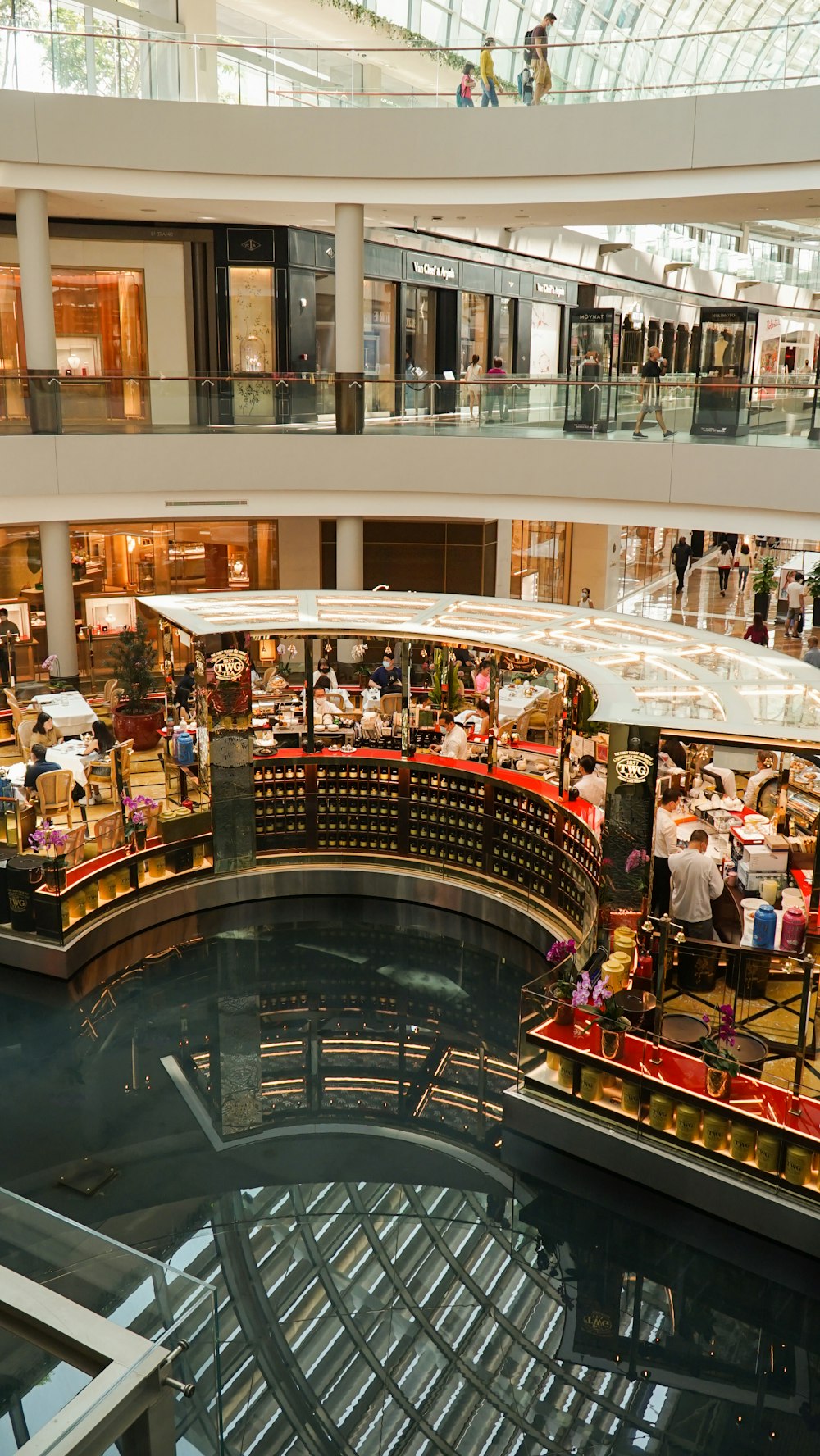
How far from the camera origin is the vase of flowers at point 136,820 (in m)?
11.1

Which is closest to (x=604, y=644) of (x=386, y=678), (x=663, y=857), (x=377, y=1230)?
(x=663, y=857)

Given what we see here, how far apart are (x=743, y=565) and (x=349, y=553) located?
12.2 m

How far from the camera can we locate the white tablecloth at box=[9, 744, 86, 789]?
1178 centimetres

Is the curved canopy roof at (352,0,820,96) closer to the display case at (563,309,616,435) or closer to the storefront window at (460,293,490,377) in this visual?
the display case at (563,309,616,435)

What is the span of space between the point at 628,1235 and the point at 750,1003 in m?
1.98

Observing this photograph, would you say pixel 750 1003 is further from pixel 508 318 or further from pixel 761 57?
pixel 508 318

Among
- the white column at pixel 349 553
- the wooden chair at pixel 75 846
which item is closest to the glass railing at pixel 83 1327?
the wooden chair at pixel 75 846

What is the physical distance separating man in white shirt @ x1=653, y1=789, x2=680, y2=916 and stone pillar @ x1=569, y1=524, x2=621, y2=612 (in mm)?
15827

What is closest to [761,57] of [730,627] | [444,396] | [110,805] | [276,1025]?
[444,396]

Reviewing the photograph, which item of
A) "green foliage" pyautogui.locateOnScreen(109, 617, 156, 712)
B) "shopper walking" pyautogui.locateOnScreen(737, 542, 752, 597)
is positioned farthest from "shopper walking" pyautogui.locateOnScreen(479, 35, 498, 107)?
"shopper walking" pyautogui.locateOnScreen(737, 542, 752, 597)

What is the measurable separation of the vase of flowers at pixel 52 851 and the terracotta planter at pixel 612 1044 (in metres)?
5.00

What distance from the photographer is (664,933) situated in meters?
8.16

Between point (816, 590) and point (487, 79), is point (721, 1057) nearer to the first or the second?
point (816, 590)

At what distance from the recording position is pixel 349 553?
18.4 metres
